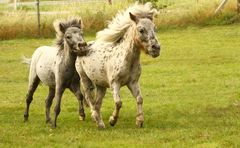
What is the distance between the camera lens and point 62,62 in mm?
13062

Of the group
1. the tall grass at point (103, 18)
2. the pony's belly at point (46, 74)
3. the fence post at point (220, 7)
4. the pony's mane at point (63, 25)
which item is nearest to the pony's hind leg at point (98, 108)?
the pony's belly at point (46, 74)

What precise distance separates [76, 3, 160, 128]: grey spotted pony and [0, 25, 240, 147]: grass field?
59 centimetres

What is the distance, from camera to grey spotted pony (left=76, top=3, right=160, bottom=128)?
1239cm

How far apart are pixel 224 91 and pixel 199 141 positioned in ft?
20.2

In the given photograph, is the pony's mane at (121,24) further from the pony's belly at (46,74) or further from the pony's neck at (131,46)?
the pony's belly at (46,74)

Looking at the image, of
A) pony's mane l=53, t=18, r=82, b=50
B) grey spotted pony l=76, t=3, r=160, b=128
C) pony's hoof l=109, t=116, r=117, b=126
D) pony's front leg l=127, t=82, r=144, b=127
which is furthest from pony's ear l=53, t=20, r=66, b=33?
pony's hoof l=109, t=116, r=117, b=126

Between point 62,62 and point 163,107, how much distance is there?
295cm

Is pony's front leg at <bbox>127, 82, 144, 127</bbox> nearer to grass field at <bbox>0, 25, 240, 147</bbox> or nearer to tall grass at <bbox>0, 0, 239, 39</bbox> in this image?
grass field at <bbox>0, 25, 240, 147</bbox>

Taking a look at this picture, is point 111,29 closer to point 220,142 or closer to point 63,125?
point 63,125

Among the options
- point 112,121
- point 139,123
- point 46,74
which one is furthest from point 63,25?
point 139,123

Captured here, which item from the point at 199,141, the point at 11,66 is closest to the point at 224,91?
the point at 199,141

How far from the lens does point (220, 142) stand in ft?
35.1

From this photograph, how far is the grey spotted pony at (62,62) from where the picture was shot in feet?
42.3

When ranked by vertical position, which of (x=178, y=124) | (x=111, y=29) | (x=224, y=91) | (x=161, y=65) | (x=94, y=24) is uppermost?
(x=111, y=29)
